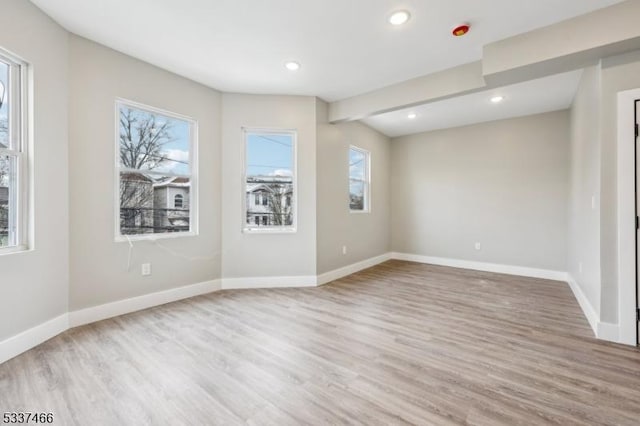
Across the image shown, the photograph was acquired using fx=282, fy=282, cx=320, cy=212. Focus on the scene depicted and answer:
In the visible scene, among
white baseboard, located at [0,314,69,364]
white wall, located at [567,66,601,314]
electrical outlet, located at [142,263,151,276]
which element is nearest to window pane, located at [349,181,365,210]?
white wall, located at [567,66,601,314]

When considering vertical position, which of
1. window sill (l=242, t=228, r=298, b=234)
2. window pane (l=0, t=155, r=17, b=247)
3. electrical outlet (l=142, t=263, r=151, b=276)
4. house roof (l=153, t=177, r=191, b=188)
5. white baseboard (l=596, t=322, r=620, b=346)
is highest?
house roof (l=153, t=177, r=191, b=188)

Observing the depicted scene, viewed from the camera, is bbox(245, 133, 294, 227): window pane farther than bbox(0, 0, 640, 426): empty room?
Yes

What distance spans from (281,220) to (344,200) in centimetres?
120

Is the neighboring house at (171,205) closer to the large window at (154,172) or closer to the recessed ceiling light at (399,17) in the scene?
the large window at (154,172)

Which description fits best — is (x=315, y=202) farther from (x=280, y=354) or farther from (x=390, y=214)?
(x=390, y=214)

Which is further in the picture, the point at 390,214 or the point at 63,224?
the point at 390,214

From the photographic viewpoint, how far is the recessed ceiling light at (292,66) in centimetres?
323

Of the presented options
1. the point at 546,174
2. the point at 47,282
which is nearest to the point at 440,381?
the point at 47,282

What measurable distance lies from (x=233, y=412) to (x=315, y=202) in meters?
2.96

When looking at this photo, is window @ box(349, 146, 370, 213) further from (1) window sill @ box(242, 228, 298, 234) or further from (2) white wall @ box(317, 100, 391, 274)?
(1) window sill @ box(242, 228, 298, 234)

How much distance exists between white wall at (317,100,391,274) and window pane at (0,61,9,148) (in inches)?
127

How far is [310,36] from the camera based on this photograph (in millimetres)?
2717

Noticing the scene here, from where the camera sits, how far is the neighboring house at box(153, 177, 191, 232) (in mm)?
3457

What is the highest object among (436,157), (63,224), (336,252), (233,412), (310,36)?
(310,36)
